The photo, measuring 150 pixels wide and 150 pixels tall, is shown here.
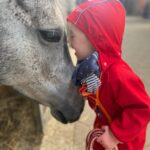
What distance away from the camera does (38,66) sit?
193cm

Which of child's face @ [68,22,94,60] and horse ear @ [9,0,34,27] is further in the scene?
horse ear @ [9,0,34,27]

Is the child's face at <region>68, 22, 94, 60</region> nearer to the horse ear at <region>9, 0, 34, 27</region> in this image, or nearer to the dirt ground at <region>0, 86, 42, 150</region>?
the horse ear at <region>9, 0, 34, 27</region>

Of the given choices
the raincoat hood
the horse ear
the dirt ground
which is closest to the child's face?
the raincoat hood

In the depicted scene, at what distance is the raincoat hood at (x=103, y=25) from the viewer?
1.66 meters

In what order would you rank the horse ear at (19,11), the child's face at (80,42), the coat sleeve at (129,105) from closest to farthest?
the coat sleeve at (129,105) < the child's face at (80,42) < the horse ear at (19,11)

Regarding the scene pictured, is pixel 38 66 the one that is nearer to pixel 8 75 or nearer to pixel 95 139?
pixel 8 75

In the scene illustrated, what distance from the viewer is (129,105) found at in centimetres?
162

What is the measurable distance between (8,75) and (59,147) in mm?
1072

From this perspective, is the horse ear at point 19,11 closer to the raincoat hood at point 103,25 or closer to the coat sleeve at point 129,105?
the raincoat hood at point 103,25

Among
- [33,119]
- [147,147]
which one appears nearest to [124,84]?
[147,147]

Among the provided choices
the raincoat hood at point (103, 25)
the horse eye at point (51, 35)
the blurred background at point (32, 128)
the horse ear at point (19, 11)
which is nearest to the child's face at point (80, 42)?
the raincoat hood at point (103, 25)

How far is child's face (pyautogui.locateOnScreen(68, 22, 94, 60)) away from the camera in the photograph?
1718 millimetres

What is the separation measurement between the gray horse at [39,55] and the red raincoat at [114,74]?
0.19 meters

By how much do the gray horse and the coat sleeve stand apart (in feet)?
1.42
